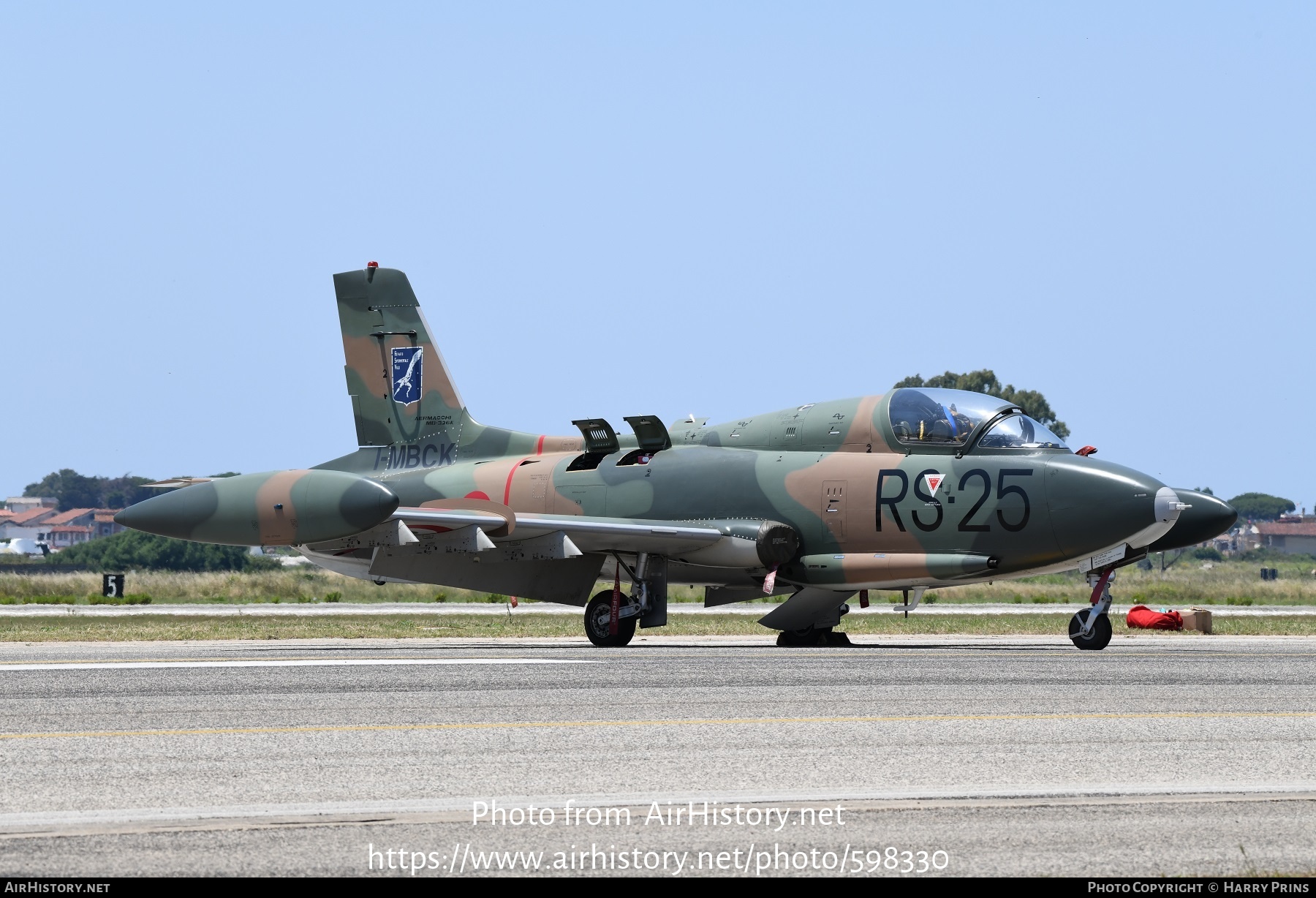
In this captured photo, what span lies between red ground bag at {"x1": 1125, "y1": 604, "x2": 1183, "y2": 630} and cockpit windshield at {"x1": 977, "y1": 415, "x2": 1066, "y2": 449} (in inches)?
351

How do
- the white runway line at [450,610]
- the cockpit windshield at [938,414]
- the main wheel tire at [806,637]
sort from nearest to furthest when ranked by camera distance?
1. the cockpit windshield at [938,414]
2. the main wheel tire at [806,637]
3. the white runway line at [450,610]

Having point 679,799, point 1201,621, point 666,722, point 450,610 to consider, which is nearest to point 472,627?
point 450,610

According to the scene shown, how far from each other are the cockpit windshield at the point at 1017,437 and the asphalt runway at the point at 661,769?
15.4 ft

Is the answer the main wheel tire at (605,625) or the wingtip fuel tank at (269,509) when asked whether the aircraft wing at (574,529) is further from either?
the wingtip fuel tank at (269,509)

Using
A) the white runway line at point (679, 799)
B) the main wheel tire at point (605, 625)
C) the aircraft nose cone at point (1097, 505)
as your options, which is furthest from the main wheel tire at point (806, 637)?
the white runway line at point (679, 799)

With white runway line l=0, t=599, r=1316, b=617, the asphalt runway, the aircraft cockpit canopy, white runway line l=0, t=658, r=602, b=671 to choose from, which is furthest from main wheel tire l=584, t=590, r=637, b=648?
white runway line l=0, t=599, r=1316, b=617

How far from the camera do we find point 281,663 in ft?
52.9

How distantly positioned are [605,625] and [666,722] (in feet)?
36.0

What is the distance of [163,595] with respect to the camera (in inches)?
1927

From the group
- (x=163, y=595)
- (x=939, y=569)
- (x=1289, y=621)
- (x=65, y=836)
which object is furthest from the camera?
(x=163, y=595)

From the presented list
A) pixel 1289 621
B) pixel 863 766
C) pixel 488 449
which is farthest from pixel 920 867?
pixel 1289 621

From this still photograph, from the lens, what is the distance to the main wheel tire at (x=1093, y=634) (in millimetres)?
19266

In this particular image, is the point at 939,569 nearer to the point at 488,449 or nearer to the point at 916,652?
the point at 916,652
